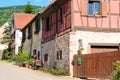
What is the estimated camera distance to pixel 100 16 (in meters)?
27.8

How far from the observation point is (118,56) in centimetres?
2062

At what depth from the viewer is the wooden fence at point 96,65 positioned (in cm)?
2166

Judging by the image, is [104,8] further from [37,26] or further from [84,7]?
[37,26]

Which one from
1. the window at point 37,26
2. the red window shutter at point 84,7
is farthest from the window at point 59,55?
the window at point 37,26

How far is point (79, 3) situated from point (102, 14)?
192 cm

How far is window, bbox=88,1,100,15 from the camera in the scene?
2819cm

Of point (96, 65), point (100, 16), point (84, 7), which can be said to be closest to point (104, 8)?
point (100, 16)

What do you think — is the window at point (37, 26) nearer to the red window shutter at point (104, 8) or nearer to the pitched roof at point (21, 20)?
the red window shutter at point (104, 8)

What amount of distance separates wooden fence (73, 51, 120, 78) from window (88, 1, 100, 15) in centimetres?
382

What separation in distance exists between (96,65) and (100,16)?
5.33 metres

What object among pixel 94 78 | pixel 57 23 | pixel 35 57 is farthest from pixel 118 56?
pixel 35 57

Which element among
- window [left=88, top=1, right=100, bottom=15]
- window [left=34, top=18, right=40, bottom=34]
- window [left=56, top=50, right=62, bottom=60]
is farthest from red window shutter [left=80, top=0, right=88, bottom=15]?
window [left=34, top=18, right=40, bottom=34]

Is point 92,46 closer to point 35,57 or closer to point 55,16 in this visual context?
point 55,16

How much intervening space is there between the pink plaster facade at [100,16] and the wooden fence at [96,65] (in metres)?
2.78
